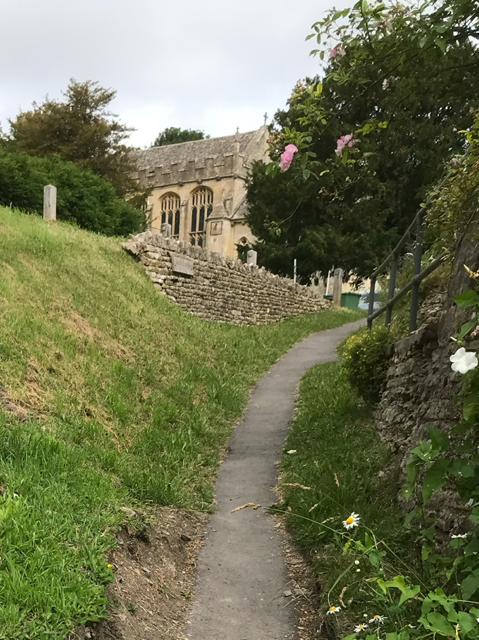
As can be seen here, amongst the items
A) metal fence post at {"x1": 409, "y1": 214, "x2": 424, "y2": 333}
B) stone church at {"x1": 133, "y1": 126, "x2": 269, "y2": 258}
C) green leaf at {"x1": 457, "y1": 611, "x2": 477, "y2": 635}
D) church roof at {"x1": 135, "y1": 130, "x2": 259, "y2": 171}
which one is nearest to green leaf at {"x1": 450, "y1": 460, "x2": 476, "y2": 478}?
green leaf at {"x1": 457, "y1": 611, "x2": 477, "y2": 635}

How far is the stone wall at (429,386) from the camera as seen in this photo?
3166 mm

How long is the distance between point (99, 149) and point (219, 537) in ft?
61.5

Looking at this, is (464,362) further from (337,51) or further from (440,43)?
(337,51)

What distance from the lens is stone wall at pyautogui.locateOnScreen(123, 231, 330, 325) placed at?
1143 cm

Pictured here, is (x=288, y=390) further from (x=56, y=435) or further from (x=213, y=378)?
(x=56, y=435)

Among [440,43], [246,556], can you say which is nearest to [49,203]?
[246,556]

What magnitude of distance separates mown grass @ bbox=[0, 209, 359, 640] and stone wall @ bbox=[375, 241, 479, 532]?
6.21ft

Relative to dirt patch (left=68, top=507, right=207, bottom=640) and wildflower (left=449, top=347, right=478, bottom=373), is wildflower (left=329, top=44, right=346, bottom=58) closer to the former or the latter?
wildflower (left=449, top=347, right=478, bottom=373)

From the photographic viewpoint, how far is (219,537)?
4.01m

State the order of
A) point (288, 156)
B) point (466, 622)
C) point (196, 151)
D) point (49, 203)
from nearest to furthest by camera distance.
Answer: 1. point (466, 622)
2. point (288, 156)
3. point (49, 203)
4. point (196, 151)

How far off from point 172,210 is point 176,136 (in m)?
16.0

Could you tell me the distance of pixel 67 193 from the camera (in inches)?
522

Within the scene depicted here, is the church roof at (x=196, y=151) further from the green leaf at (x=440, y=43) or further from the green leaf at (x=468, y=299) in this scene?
the green leaf at (x=468, y=299)

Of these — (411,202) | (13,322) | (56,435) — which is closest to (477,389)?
(56,435)
